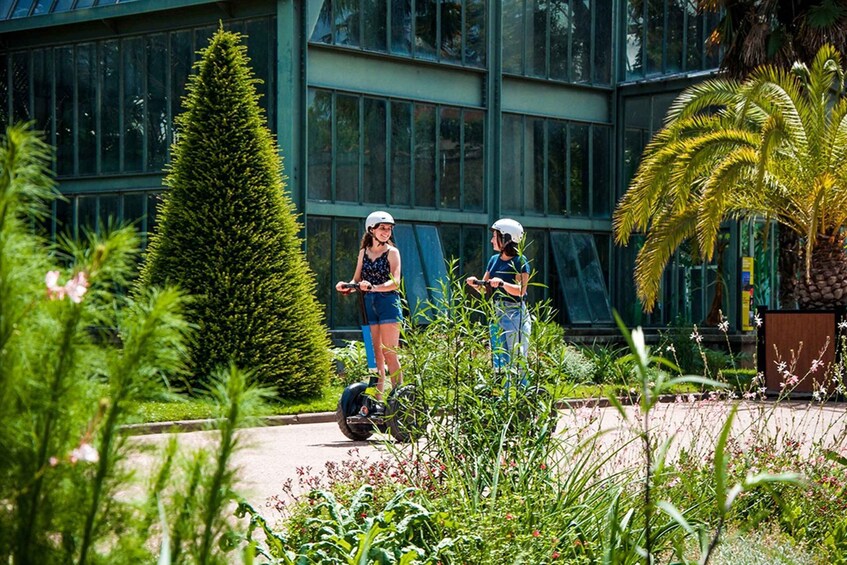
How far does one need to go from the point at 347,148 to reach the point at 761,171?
857 cm

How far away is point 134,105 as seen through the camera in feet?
84.6

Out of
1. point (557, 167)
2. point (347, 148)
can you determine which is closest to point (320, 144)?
point (347, 148)

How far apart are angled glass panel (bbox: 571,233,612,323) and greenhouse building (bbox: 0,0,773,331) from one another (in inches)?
2.0

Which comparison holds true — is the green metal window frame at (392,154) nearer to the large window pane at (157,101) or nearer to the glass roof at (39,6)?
the large window pane at (157,101)

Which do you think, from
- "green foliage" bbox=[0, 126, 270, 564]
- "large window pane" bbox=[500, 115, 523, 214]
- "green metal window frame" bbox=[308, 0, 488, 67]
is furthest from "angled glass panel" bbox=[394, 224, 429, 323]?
"green foliage" bbox=[0, 126, 270, 564]

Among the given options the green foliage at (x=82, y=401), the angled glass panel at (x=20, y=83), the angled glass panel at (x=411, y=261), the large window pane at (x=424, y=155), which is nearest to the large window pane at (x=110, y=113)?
the angled glass panel at (x=20, y=83)

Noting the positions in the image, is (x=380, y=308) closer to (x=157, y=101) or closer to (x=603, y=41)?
(x=157, y=101)

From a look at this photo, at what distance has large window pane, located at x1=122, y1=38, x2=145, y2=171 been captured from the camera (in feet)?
84.3

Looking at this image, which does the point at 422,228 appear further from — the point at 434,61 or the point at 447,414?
the point at 447,414

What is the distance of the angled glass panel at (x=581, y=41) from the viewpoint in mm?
29641

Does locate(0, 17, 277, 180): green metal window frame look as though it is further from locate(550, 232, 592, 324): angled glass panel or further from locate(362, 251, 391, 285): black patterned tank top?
locate(362, 251, 391, 285): black patterned tank top

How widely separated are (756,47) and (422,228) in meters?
7.22

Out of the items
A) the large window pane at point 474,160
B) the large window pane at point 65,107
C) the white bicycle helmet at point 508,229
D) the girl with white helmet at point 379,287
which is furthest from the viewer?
the large window pane at point 474,160

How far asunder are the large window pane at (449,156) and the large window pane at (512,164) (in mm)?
1416
